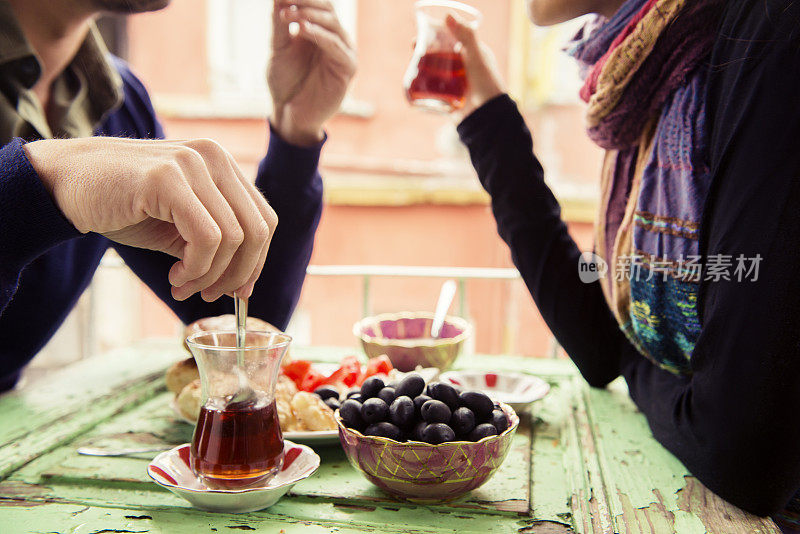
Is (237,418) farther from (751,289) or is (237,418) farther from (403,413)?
(751,289)

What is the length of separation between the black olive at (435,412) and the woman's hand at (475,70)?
0.72 meters

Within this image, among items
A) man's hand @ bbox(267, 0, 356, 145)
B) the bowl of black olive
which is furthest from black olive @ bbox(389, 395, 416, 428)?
man's hand @ bbox(267, 0, 356, 145)

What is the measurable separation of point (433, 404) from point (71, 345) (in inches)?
105

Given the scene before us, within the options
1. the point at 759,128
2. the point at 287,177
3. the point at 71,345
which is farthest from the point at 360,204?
the point at 759,128

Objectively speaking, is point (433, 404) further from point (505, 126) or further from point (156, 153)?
point (505, 126)

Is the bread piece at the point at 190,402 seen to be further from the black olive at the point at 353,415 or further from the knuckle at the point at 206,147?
the knuckle at the point at 206,147

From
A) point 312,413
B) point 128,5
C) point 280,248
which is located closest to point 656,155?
point 312,413

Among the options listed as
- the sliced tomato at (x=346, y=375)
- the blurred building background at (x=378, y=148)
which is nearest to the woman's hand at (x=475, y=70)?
the sliced tomato at (x=346, y=375)

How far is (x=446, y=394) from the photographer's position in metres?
A: 0.76

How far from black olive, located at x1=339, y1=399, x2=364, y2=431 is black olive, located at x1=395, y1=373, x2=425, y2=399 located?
0.17ft

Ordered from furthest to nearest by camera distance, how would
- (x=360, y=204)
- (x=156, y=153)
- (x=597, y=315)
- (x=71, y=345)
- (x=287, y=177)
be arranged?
(x=360, y=204) → (x=71, y=345) → (x=287, y=177) → (x=597, y=315) → (x=156, y=153)

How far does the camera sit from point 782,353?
774 mm

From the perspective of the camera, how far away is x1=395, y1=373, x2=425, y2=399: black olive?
0.79m

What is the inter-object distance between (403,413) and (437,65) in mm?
800
